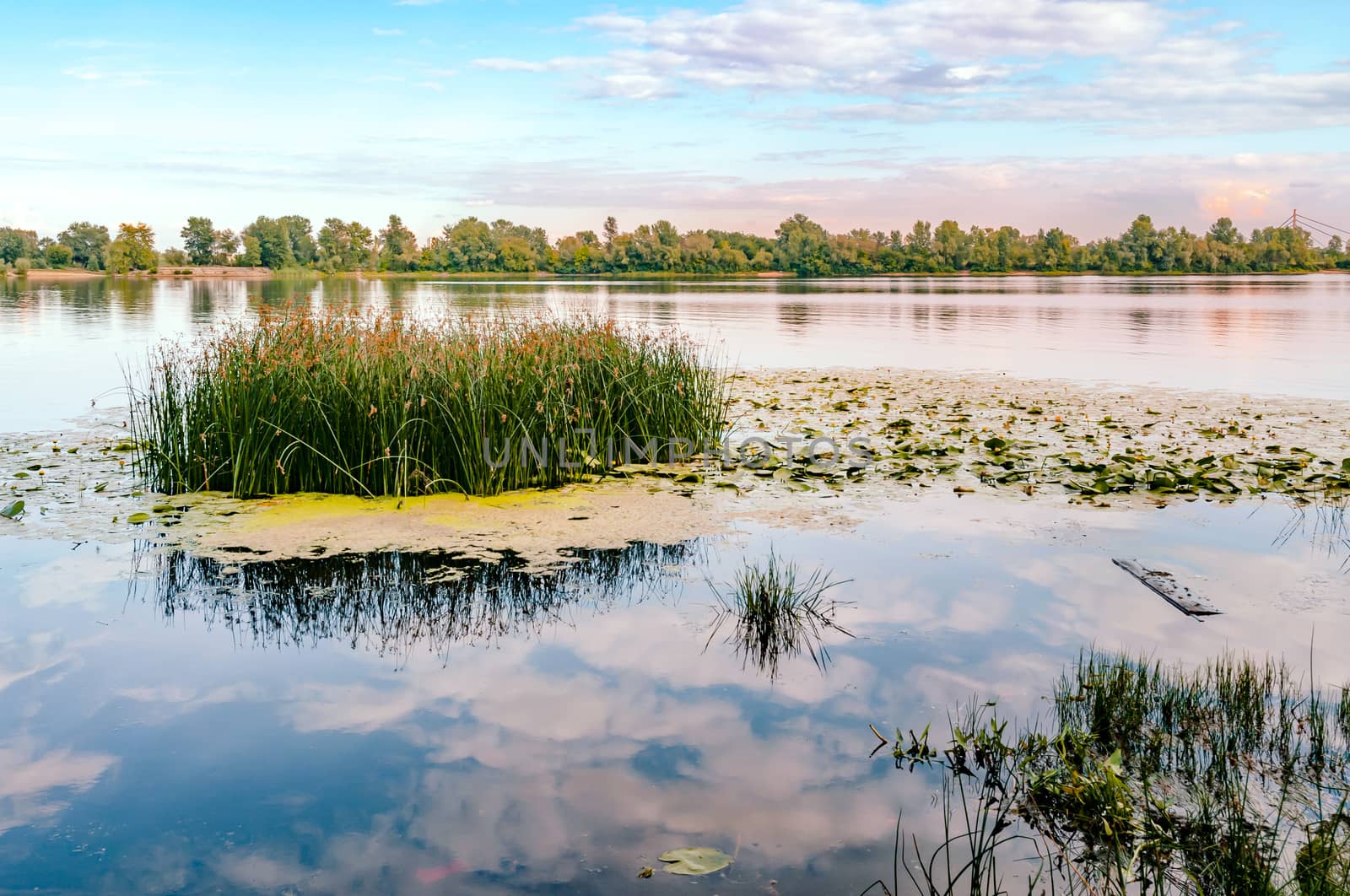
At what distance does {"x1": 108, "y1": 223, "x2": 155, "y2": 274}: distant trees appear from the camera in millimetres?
110438

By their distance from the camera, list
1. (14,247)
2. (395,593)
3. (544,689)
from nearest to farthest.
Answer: (544,689), (395,593), (14,247)

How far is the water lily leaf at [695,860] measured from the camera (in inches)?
133

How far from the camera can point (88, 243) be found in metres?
115

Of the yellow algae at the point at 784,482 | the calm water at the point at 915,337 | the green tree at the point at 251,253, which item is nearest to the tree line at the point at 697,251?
the green tree at the point at 251,253

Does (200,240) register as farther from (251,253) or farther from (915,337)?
(915,337)

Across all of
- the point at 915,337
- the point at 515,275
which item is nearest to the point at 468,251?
the point at 515,275

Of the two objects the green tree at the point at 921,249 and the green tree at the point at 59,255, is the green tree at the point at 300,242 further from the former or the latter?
the green tree at the point at 921,249

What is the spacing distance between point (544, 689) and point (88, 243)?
432 ft

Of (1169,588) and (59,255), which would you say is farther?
(59,255)

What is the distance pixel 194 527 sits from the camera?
7.56 m

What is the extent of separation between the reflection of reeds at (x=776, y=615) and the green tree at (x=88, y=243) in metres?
126

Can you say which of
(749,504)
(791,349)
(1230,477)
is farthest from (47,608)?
(791,349)

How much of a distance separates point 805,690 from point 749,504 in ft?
12.4

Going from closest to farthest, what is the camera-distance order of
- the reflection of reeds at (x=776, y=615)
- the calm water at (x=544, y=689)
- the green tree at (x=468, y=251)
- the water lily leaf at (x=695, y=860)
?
the water lily leaf at (x=695, y=860) < the calm water at (x=544, y=689) < the reflection of reeds at (x=776, y=615) < the green tree at (x=468, y=251)
